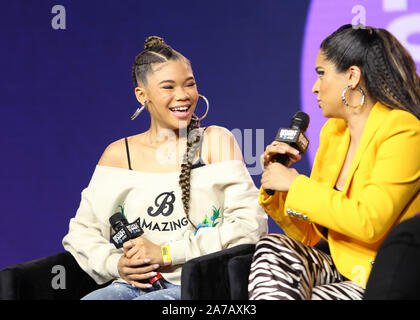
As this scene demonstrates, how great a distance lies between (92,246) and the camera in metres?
2.24

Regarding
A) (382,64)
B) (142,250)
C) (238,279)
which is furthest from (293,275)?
(382,64)

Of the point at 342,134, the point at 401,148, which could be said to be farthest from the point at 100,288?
the point at 401,148

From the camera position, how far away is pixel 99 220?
2314 mm

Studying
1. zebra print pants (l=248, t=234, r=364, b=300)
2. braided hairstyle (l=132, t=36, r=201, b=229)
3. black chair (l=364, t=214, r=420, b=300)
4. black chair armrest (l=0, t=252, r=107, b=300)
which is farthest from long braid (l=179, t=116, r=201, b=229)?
black chair (l=364, t=214, r=420, b=300)

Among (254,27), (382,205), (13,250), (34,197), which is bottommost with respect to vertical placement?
(13,250)

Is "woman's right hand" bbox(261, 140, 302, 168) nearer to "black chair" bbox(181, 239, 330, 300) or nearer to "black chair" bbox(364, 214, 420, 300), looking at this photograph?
"black chair" bbox(181, 239, 330, 300)

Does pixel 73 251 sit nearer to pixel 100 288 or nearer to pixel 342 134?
pixel 100 288

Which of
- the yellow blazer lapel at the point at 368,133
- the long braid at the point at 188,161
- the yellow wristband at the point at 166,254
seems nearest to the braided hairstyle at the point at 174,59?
the long braid at the point at 188,161

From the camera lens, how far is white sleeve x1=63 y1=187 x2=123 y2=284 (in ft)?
7.23

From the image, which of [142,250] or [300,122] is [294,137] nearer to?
[300,122]

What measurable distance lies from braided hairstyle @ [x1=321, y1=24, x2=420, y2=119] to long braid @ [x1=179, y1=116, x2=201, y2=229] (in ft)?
1.97

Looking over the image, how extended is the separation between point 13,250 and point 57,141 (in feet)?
2.34

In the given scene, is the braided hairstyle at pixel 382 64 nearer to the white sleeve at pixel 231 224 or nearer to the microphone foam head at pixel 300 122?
the microphone foam head at pixel 300 122

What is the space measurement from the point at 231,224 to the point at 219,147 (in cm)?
30
